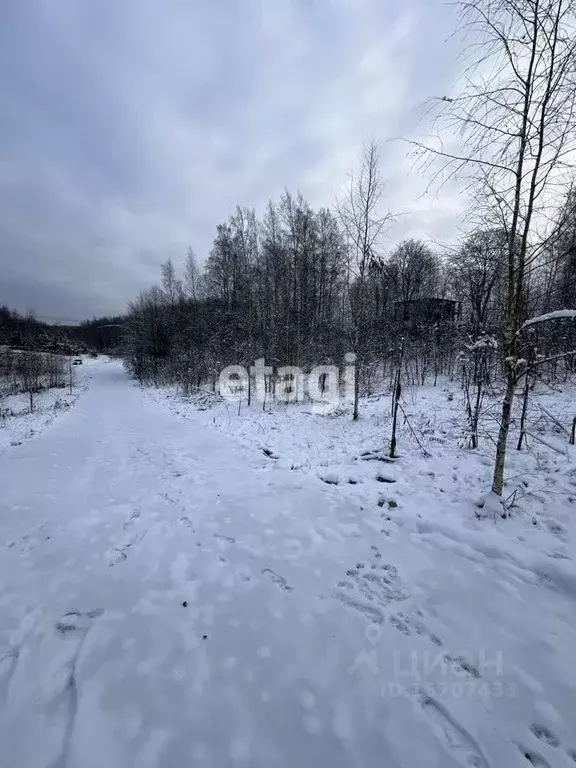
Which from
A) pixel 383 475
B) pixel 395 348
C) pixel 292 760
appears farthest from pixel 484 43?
pixel 395 348

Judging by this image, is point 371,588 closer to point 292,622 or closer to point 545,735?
point 292,622

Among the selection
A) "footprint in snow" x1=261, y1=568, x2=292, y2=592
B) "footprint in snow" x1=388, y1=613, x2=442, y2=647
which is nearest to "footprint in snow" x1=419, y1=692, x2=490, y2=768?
"footprint in snow" x1=388, y1=613, x2=442, y2=647

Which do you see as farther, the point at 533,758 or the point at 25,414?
the point at 25,414

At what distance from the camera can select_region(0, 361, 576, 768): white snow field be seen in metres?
1.98

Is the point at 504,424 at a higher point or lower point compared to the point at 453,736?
higher

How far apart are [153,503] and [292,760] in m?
3.95

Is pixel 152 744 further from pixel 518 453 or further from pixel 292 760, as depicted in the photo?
pixel 518 453

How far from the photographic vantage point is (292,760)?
1.88m

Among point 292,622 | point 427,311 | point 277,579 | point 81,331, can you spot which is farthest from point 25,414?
point 81,331

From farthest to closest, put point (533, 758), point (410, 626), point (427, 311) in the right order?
point (427, 311) → point (410, 626) → point (533, 758)

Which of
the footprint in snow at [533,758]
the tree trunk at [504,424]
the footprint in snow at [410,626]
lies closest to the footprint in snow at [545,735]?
the footprint in snow at [533,758]

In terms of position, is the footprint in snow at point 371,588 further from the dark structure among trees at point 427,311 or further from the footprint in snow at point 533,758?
the dark structure among trees at point 427,311

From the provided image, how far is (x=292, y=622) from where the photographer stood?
2857mm

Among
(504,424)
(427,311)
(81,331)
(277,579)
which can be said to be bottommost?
(277,579)
